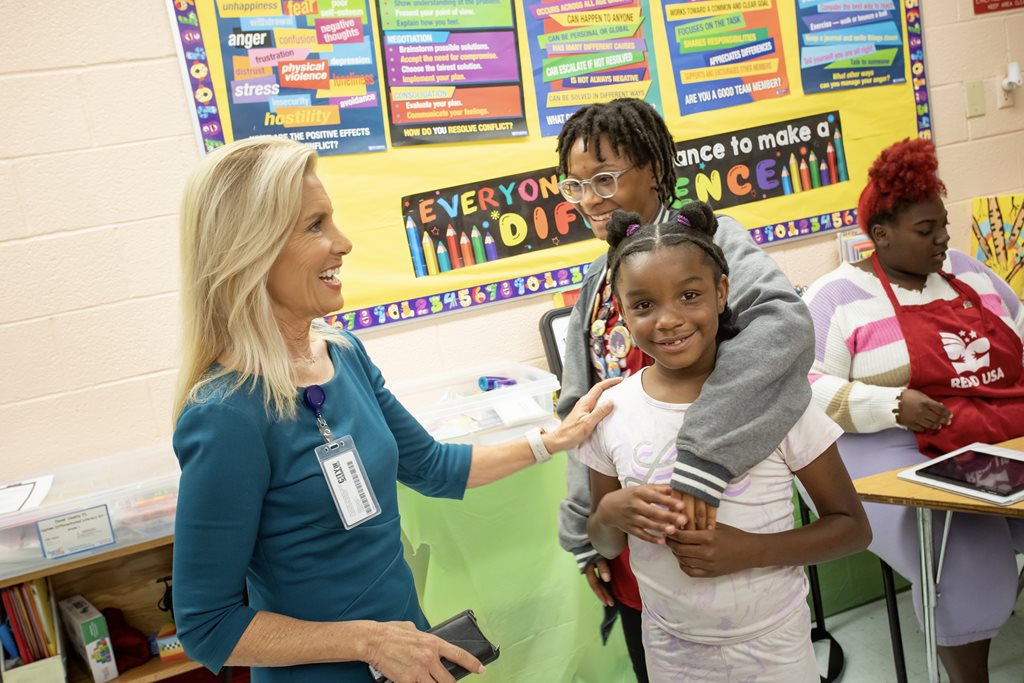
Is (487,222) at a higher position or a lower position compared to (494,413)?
higher

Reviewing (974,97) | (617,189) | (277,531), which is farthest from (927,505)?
(974,97)

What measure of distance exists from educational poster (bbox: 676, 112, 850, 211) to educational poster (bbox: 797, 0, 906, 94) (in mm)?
169

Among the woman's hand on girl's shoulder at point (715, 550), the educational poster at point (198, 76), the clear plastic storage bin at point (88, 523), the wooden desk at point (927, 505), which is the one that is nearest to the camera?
the woman's hand on girl's shoulder at point (715, 550)

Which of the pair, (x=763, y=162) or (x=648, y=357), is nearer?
(x=648, y=357)

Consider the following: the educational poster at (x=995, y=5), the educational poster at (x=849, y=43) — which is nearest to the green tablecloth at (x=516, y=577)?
the educational poster at (x=849, y=43)

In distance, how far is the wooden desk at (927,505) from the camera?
1608mm

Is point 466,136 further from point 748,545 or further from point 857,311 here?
point 748,545

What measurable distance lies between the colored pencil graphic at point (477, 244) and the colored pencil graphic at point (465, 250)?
0.01 metres

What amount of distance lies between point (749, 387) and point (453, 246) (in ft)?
5.37

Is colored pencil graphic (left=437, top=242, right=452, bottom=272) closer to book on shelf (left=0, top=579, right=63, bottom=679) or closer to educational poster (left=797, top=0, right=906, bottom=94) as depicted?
book on shelf (left=0, top=579, right=63, bottom=679)

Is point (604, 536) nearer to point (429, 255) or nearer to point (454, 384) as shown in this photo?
point (454, 384)

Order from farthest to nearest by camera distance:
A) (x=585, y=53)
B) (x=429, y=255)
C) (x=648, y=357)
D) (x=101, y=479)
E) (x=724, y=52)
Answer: (x=724, y=52), (x=585, y=53), (x=429, y=255), (x=101, y=479), (x=648, y=357)

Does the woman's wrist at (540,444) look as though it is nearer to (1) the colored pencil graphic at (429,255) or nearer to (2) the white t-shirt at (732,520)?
(2) the white t-shirt at (732,520)

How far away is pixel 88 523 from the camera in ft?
6.25
